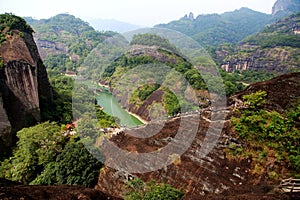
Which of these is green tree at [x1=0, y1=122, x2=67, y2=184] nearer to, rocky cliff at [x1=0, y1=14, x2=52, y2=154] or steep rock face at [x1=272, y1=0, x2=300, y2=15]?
rocky cliff at [x1=0, y1=14, x2=52, y2=154]

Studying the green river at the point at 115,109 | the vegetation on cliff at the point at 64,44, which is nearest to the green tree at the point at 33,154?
the green river at the point at 115,109

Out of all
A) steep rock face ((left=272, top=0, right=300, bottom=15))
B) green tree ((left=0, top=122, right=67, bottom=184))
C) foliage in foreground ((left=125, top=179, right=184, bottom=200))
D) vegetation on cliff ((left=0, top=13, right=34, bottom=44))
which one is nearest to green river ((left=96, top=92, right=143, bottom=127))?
green tree ((left=0, top=122, right=67, bottom=184))

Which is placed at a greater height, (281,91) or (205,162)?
(281,91)

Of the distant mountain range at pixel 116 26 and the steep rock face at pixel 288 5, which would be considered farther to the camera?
the steep rock face at pixel 288 5

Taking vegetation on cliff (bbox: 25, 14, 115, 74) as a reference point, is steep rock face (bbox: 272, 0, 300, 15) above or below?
above

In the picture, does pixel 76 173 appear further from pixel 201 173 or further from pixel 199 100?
pixel 199 100

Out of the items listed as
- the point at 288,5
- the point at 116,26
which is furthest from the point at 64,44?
the point at 288,5

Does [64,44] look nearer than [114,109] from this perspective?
No

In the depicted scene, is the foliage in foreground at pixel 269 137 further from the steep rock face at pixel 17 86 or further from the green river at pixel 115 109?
the green river at pixel 115 109

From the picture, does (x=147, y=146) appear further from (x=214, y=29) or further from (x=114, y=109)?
(x=214, y=29)
